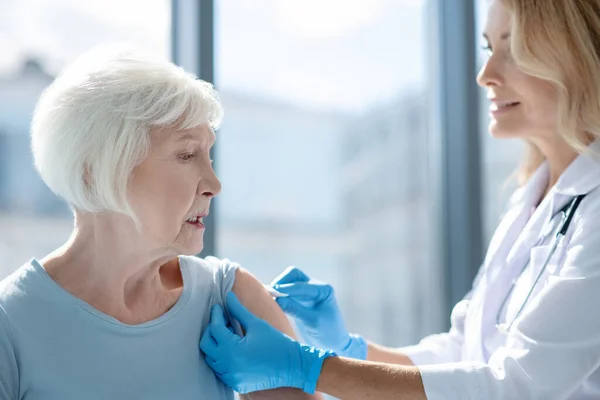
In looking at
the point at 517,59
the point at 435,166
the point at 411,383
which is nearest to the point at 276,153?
the point at 435,166

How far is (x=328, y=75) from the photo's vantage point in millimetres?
2684

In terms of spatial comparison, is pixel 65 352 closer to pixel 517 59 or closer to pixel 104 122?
pixel 104 122

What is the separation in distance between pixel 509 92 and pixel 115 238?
951 mm

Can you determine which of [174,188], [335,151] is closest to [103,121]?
[174,188]

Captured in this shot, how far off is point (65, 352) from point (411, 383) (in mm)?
654

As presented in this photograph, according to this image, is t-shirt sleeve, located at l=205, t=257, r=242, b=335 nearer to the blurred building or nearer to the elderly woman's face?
the elderly woman's face

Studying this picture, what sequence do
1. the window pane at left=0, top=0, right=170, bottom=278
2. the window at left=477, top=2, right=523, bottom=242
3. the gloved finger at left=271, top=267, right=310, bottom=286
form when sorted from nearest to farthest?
the gloved finger at left=271, top=267, right=310, bottom=286
the window pane at left=0, top=0, right=170, bottom=278
the window at left=477, top=2, right=523, bottom=242

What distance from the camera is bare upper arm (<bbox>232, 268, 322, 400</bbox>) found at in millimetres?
1544

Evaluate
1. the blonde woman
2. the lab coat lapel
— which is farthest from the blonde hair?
the lab coat lapel

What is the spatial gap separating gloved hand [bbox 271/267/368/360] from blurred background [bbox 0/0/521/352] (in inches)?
18.8

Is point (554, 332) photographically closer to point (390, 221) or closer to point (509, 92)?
point (509, 92)

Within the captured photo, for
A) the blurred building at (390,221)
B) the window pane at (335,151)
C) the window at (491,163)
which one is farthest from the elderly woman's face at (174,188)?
the window at (491,163)

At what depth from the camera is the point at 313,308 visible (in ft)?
5.69

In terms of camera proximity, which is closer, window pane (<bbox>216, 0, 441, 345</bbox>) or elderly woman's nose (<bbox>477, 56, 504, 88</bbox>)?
elderly woman's nose (<bbox>477, 56, 504, 88</bbox>)
